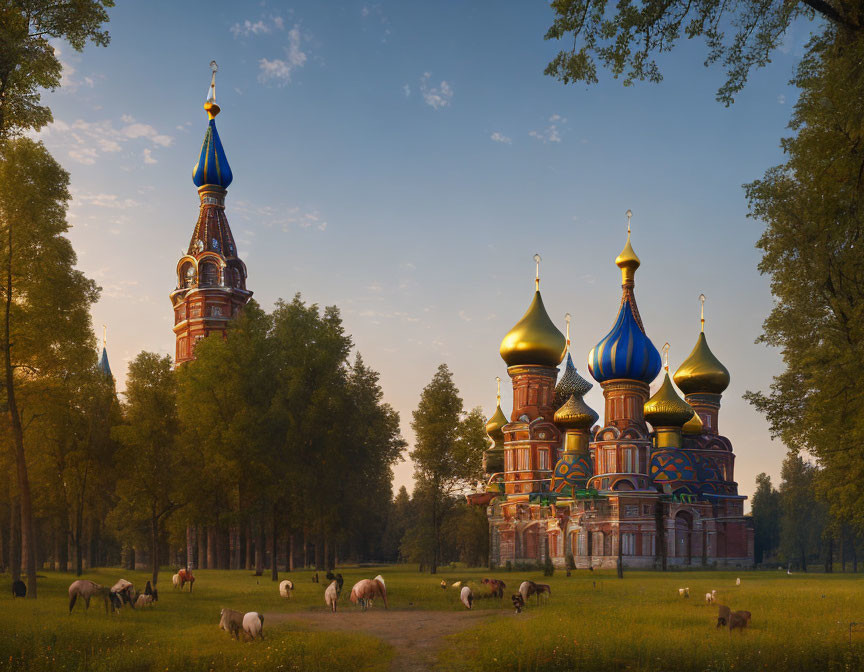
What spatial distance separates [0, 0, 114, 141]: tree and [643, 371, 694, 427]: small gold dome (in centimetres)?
5381

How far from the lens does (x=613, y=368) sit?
61.5m

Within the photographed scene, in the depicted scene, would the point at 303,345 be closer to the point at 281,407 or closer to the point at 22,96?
the point at 281,407

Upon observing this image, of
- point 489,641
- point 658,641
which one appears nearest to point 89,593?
point 489,641

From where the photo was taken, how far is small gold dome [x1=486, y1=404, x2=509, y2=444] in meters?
75.3

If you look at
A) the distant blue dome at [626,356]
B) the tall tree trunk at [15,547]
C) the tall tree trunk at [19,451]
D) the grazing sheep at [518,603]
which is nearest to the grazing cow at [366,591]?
the grazing sheep at [518,603]

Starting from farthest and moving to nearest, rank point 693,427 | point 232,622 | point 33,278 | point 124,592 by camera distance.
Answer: point 693,427, point 33,278, point 124,592, point 232,622

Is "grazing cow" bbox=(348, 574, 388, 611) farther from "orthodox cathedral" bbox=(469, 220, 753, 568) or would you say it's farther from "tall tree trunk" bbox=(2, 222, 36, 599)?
"orthodox cathedral" bbox=(469, 220, 753, 568)

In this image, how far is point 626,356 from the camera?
61125 mm

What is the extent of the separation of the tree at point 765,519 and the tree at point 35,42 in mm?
83096

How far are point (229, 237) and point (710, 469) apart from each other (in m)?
44.5

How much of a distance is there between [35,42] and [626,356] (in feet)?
164

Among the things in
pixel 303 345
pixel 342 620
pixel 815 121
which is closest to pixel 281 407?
pixel 303 345

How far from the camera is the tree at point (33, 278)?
2242 cm

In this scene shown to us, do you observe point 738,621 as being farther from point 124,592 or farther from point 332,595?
point 124,592
